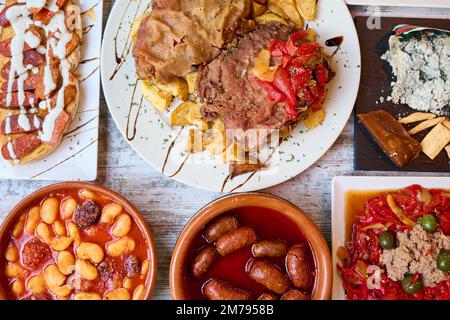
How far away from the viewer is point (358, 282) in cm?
318

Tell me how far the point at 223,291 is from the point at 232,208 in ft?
1.61

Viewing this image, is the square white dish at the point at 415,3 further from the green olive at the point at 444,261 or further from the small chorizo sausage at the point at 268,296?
the small chorizo sausage at the point at 268,296

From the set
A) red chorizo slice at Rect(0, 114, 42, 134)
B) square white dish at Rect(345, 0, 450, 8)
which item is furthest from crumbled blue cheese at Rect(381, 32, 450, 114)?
red chorizo slice at Rect(0, 114, 42, 134)

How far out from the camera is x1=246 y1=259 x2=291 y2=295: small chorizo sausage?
120 inches

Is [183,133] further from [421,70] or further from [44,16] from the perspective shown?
[421,70]

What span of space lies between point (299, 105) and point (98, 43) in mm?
1322

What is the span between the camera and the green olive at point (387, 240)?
3127 mm

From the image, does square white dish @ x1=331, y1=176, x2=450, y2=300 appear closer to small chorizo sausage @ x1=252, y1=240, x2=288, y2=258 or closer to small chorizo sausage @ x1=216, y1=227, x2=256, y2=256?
small chorizo sausage @ x1=252, y1=240, x2=288, y2=258

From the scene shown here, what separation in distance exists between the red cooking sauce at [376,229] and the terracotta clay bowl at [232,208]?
25 cm

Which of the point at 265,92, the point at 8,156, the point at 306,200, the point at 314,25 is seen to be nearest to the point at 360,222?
the point at 306,200

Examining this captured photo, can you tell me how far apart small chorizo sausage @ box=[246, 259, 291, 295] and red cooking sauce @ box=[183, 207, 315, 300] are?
75mm

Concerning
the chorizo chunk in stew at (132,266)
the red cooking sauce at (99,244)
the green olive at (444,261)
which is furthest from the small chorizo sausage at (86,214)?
the green olive at (444,261)

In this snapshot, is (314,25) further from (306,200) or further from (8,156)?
(8,156)

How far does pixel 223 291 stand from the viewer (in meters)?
3.04
